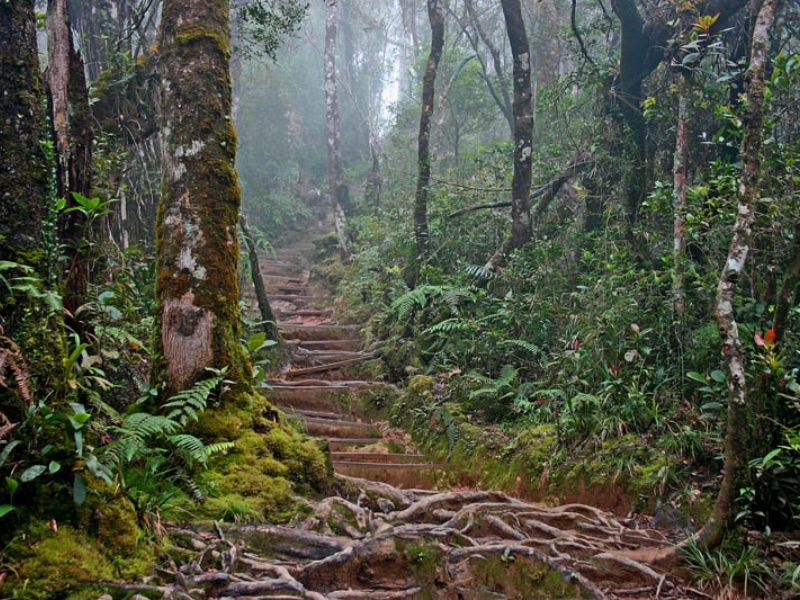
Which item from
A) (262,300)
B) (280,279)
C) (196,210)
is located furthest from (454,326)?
(280,279)

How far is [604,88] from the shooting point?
8875 millimetres

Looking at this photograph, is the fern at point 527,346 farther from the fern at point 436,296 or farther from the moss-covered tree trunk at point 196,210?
the moss-covered tree trunk at point 196,210

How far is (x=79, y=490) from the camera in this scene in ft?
7.64

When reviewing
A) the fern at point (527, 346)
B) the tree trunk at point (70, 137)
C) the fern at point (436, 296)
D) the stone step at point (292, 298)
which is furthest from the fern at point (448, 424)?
the stone step at point (292, 298)

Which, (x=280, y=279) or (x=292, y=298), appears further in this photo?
(x=280, y=279)

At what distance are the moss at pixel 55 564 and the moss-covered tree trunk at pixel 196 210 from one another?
1623mm

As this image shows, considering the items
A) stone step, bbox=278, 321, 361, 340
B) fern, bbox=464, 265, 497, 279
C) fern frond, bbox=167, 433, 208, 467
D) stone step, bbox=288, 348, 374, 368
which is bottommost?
stone step, bbox=288, 348, 374, 368

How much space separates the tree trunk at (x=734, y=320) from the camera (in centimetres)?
364

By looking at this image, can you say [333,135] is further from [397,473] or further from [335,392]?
[397,473]

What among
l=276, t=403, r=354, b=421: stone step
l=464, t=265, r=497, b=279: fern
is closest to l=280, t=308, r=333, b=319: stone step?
l=276, t=403, r=354, b=421: stone step

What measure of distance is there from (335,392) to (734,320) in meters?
5.73

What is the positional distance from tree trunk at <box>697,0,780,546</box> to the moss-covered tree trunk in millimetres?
3234

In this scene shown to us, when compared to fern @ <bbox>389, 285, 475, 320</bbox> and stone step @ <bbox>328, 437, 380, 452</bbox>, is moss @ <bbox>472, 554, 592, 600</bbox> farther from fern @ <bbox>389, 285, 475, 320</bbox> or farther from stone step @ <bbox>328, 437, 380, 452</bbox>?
fern @ <bbox>389, 285, 475, 320</bbox>

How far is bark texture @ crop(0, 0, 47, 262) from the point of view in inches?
105
